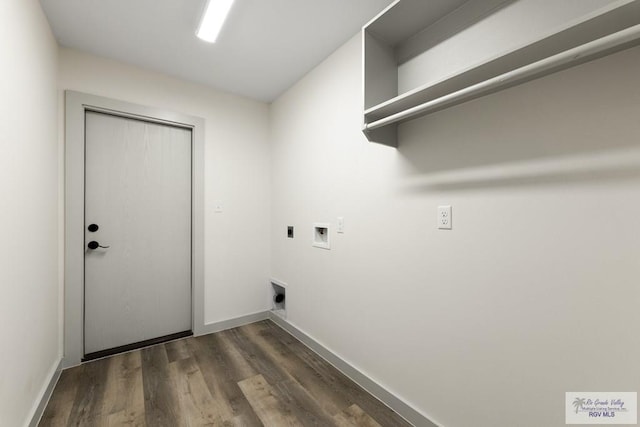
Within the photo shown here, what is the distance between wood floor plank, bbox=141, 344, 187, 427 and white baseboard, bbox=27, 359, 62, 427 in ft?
1.70

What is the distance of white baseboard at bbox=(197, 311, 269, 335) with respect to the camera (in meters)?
2.75

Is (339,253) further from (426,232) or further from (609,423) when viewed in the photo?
(609,423)

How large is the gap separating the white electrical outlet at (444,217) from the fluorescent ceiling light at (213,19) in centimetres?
173

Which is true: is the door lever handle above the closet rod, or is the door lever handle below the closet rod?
below

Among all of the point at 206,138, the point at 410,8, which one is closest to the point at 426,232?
the point at 410,8

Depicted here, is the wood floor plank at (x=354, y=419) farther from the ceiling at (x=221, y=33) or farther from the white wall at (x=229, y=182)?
the ceiling at (x=221, y=33)

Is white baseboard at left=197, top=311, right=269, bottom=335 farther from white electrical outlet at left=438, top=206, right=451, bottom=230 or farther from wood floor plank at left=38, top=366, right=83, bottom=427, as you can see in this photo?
white electrical outlet at left=438, top=206, right=451, bottom=230

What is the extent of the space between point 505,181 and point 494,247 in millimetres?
303

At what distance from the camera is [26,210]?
145 cm

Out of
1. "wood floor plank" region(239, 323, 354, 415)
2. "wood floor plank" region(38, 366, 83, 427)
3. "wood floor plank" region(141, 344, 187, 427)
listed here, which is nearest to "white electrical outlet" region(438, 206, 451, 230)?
"wood floor plank" region(239, 323, 354, 415)

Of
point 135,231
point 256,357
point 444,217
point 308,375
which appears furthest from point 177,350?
point 444,217

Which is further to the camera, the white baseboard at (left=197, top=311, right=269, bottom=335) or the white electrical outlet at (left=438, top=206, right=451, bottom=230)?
the white baseboard at (left=197, top=311, right=269, bottom=335)

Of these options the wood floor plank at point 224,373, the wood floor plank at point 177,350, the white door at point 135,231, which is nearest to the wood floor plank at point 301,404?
the wood floor plank at point 224,373

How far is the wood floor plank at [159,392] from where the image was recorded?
1.62 m
